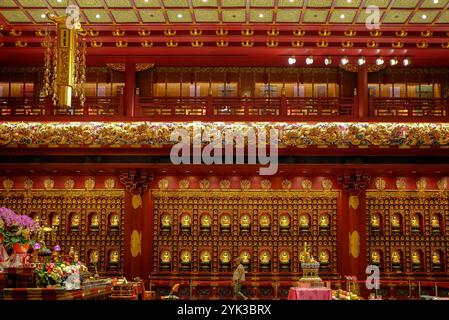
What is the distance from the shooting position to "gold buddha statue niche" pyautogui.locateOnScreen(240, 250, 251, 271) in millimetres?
13499

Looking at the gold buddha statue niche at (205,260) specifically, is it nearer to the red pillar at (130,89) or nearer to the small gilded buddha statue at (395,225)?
the red pillar at (130,89)

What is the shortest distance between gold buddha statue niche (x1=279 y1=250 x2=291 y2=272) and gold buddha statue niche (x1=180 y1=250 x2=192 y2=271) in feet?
7.04

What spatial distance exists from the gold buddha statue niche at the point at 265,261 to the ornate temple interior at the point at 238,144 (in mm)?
24

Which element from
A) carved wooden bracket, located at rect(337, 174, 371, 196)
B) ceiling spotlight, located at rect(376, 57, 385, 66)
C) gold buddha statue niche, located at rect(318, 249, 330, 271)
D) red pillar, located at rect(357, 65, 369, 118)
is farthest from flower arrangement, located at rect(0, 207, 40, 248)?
ceiling spotlight, located at rect(376, 57, 385, 66)

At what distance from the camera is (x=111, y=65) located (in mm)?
13758

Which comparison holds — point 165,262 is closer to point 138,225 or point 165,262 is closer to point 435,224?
point 138,225

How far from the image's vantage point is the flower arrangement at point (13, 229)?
6477 millimetres

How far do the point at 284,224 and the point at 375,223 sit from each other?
2.16 meters

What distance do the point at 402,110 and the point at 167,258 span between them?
6.64 meters

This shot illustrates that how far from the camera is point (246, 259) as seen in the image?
44.4 feet
